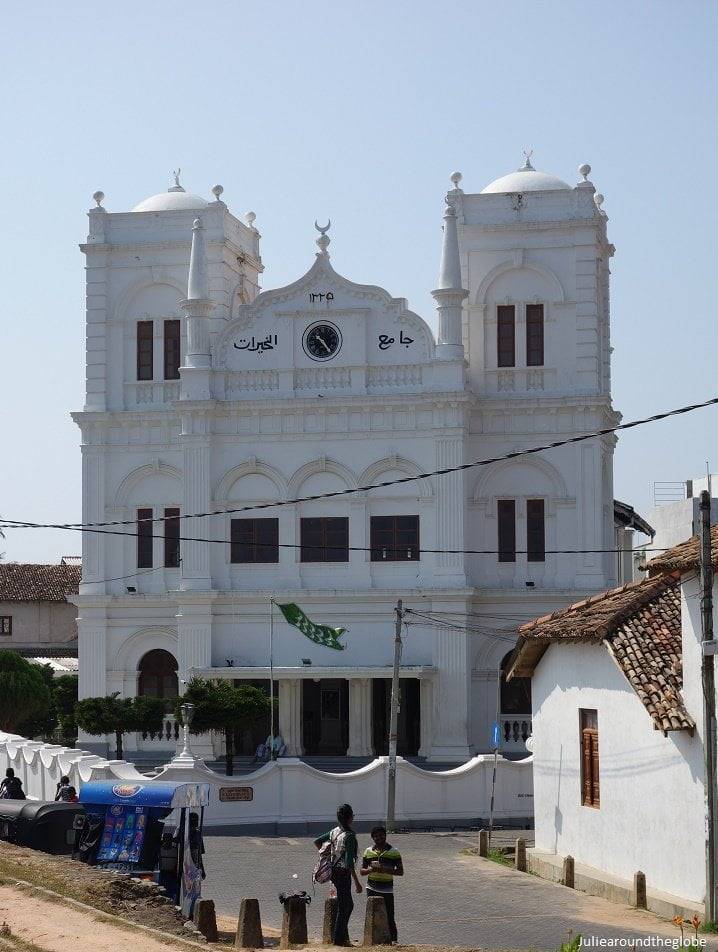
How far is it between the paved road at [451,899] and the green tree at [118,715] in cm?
993

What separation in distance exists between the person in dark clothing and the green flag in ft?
82.9

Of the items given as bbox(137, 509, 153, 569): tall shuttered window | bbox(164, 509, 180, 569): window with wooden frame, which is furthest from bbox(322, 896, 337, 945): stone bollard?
bbox(137, 509, 153, 569): tall shuttered window

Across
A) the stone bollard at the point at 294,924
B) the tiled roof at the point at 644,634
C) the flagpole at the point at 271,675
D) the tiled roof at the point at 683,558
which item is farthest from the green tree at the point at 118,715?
the stone bollard at the point at 294,924

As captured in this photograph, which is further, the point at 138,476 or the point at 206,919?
the point at 138,476

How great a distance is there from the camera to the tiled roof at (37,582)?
70.1 metres

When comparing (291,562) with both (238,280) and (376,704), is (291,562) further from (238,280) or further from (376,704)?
(238,280)

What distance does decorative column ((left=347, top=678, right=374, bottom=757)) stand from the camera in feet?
148

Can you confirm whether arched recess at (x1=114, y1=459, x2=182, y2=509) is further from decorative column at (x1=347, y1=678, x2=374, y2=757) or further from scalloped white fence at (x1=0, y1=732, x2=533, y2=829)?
scalloped white fence at (x1=0, y1=732, x2=533, y2=829)

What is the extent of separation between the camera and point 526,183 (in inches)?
1897

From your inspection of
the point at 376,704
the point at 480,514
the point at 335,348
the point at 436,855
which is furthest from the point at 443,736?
the point at 436,855

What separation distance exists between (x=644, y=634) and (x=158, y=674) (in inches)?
969

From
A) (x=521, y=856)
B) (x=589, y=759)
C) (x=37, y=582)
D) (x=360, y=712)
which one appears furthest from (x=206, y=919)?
(x=37, y=582)

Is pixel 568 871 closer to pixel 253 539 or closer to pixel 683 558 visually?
pixel 683 558

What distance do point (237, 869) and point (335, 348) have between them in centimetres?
2122
